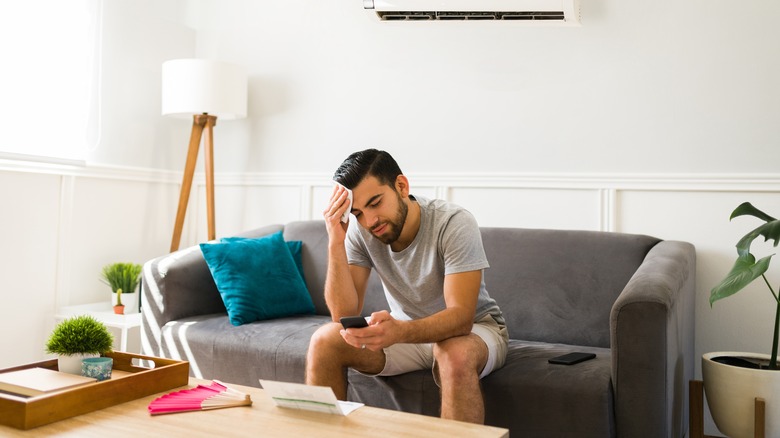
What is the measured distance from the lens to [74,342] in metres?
1.67

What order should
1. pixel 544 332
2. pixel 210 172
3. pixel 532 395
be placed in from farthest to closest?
pixel 210 172 < pixel 544 332 < pixel 532 395

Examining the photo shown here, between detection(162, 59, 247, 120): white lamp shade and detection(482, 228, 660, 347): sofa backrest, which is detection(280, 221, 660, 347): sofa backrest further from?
detection(162, 59, 247, 120): white lamp shade

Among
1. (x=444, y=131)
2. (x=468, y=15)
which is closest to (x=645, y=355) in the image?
(x=444, y=131)

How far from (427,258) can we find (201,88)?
1818 mm

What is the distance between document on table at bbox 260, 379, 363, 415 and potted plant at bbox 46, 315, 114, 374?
18.7 inches

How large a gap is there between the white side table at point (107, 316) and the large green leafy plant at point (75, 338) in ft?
4.43

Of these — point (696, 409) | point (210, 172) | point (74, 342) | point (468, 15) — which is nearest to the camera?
point (74, 342)

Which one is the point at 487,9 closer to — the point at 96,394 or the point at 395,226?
the point at 395,226

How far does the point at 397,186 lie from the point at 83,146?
2.01 m

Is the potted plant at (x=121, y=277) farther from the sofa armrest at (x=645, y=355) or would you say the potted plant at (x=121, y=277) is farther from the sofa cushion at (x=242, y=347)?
the sofa armrest at (x=645, y=355)

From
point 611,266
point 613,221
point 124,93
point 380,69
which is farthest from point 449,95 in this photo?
point 124,93

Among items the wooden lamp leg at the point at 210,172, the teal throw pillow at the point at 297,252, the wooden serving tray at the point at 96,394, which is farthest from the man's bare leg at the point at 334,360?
the wooden lamp leg at the point at 210,172

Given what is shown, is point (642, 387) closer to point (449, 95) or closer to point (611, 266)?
point (611, 266)

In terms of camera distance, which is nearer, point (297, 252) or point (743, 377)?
point (743, 377)
